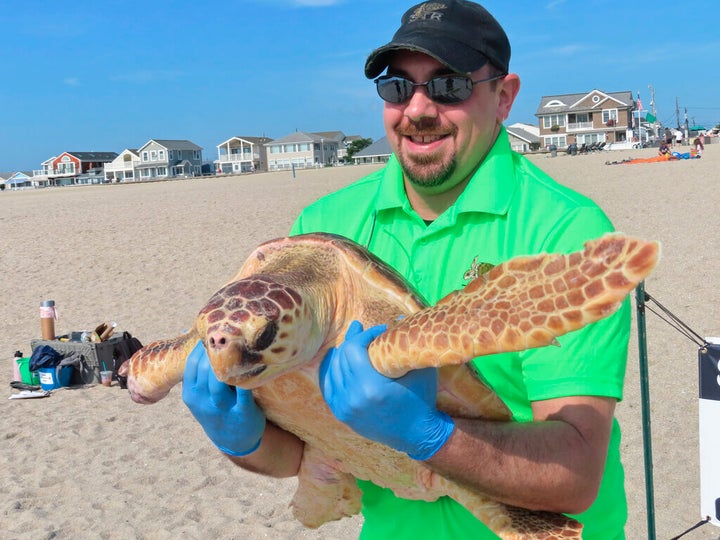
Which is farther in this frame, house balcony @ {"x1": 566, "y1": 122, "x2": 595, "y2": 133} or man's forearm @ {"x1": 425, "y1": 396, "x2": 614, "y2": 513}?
house balcony @ {"x1": 566, "y1": 122, "x2": 595, "y2": 133}

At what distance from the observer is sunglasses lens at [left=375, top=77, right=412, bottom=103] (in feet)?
5.97

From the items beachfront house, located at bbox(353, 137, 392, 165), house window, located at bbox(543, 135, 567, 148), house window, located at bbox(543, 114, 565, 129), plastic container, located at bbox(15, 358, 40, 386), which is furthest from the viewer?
beachfront house, located at bbox(353, 137, 392, 165)

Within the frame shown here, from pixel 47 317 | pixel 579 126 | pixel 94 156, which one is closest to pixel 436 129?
pixel 47 317

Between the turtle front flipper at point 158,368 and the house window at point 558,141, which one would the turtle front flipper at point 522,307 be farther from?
the house window at point 558,141

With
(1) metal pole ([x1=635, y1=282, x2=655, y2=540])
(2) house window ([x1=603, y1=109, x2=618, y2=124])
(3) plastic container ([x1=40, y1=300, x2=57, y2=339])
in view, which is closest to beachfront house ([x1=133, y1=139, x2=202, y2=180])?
(2) house window ([x1=603, y1=109, x2=618, y2=124])

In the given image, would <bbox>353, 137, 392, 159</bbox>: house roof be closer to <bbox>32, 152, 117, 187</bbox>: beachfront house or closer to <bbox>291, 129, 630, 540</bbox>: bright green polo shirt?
<bbox>32, 152, 117, 187</bbox>: beachfront house

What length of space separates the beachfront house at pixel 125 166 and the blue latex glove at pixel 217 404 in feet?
276

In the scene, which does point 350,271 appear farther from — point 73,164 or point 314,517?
point 73,164

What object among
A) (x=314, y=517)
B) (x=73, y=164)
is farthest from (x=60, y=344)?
(x=73, y=164)

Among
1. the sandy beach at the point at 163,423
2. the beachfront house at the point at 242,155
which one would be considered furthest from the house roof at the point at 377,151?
the sandy beach at the point at 163,423

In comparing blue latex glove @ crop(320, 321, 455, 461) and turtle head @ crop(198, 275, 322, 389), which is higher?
turtle head @ crop(198, 275, 322, 389)

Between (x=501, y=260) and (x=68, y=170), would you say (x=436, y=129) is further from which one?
(x=68, y=170)

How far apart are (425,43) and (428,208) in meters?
0.44

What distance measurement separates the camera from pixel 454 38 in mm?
1744
